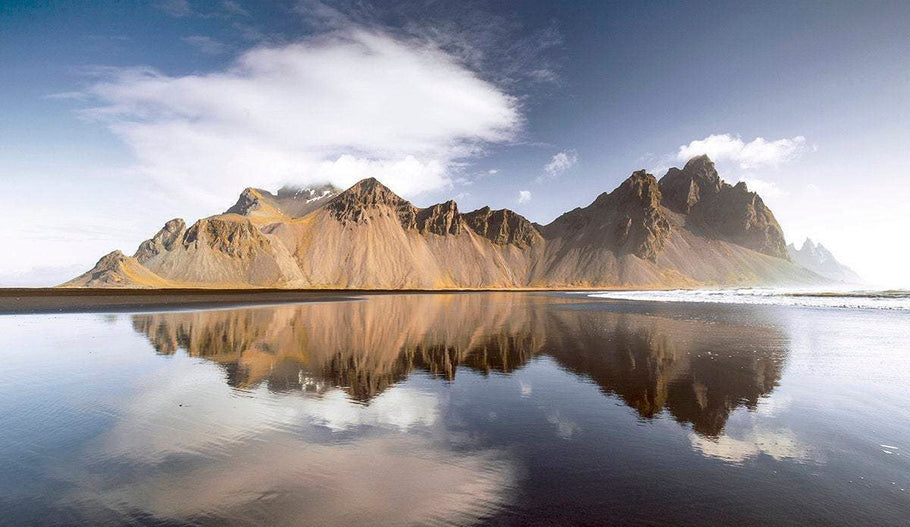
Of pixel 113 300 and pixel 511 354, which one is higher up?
pixel 511 354

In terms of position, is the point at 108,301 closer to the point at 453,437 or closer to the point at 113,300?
the point at 113,300

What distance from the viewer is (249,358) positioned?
18.4 m

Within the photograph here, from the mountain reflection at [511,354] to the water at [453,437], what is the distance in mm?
157

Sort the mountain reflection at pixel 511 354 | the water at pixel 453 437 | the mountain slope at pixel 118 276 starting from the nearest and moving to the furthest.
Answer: the water at pixel 453 437, the mountain reflection at pixel 511 354, the mountain slope at pixel 118 276

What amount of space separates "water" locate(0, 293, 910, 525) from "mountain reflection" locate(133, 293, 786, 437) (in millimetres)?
157

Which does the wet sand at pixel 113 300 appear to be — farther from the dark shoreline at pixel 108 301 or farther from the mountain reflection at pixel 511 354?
the mountain reflection at pixel 511 354

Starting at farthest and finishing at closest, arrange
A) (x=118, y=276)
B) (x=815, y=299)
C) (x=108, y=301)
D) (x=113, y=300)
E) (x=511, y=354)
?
(x=118, y=276) → (x=815, y=299) → (x=113, y=300) → (x=108, y=301) → (x=511, y=354)

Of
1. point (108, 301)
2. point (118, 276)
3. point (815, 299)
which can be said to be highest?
point (118, 276)

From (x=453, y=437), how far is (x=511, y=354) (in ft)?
36.3

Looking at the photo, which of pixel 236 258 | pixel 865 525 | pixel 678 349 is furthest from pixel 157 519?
pixel 236 258

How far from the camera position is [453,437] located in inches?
355

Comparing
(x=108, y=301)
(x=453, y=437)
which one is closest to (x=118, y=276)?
(x=108, y=301)

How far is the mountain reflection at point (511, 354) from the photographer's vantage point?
12812 millimetres

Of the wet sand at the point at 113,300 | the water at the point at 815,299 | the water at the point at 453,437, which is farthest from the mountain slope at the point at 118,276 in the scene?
the water at the point at 815,299
